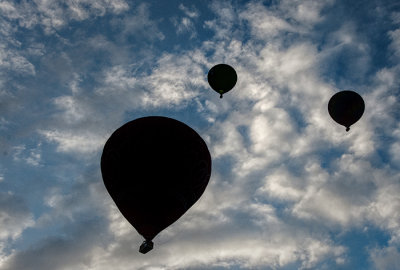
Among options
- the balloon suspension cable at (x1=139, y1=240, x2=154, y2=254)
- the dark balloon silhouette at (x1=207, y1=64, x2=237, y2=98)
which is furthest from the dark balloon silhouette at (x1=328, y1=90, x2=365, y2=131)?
the balloon suspension cable at (x1=139, y1=240, x2=154, y2=254)

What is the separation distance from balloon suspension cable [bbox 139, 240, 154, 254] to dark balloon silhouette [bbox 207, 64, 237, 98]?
7.80 m

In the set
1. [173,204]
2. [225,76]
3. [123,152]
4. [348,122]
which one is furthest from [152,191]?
[348,122]

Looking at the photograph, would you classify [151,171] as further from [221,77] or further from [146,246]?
[221,77]

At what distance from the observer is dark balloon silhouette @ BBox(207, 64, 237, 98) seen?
1839cm

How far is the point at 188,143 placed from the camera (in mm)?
14859

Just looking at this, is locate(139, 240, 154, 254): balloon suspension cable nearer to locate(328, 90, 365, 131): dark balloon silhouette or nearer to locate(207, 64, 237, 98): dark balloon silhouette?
locate(207, 64, 237, 98): dark balloon silhouette

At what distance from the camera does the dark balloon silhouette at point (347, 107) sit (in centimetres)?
1872

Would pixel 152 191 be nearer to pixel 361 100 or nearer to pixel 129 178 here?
pixel 129 178

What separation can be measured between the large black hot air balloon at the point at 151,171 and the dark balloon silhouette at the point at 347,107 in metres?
7.88

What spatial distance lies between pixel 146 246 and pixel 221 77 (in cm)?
844

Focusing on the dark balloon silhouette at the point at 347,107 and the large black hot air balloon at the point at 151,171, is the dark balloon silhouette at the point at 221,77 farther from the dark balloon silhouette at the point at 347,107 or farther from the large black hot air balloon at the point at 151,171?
the dark balloon silhouette at the point at 347,107

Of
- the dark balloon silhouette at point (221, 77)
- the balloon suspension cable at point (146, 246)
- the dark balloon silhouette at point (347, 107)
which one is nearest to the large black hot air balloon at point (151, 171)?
the balloon suspension cable at point (146, 246)

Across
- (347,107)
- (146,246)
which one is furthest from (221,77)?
(146,246)

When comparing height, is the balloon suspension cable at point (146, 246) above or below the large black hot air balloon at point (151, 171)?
below
